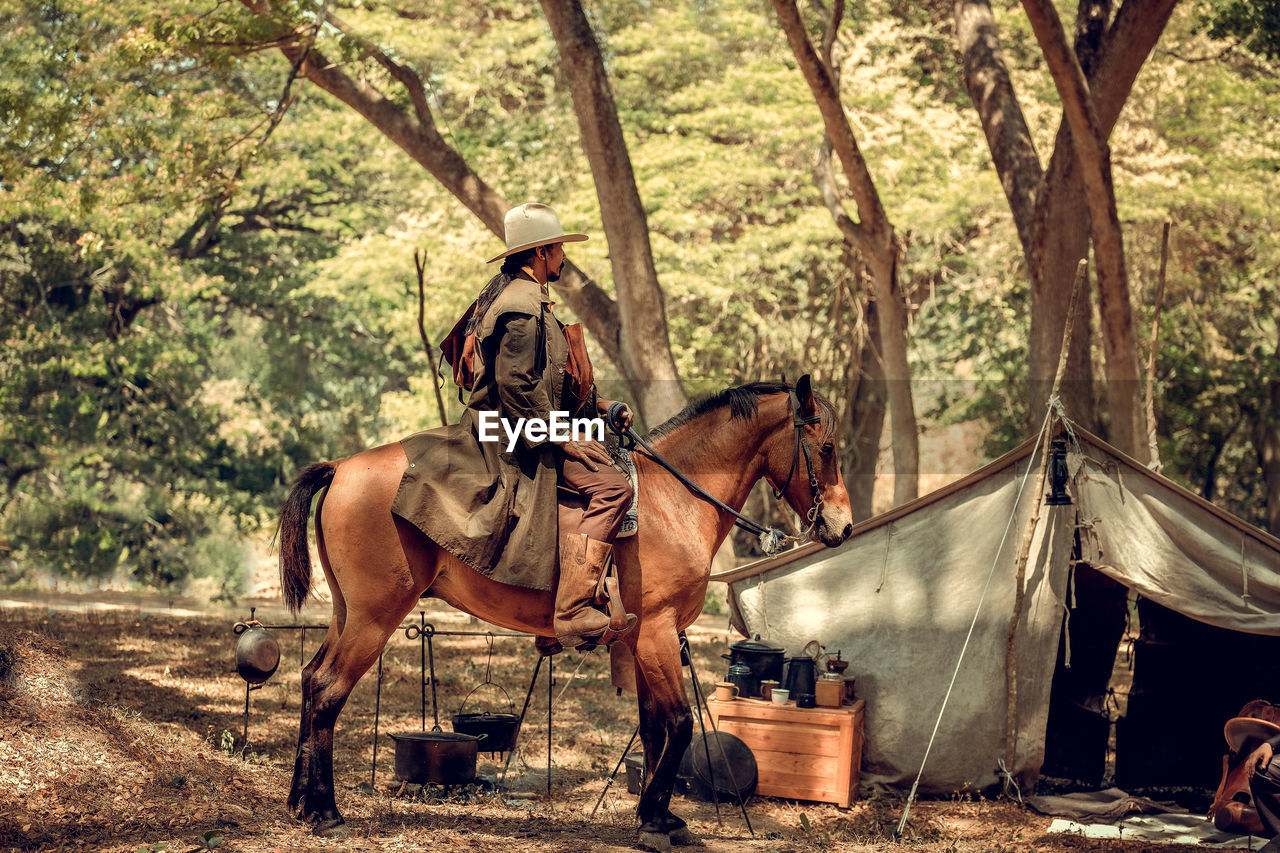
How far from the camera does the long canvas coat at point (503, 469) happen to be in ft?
16.5

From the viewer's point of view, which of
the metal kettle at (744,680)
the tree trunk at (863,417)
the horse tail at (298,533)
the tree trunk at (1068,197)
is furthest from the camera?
the tree trunk at (863,417)

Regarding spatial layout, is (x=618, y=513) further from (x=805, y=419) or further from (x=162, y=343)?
(x=162, y=343)

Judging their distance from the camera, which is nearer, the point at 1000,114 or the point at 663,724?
the point at 663,724

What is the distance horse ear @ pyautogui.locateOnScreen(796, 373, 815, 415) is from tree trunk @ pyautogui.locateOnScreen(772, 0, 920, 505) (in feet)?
18.5

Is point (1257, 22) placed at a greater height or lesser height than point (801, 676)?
greater

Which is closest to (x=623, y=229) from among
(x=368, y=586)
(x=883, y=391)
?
(x=368, y=586)

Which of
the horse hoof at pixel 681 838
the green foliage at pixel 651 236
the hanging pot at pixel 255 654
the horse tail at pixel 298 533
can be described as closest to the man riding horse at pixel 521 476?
the horse tail at pixel 298 533

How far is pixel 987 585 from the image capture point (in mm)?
6668

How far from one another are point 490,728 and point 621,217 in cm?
557

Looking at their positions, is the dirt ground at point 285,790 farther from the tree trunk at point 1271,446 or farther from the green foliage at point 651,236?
the tree trunk at point 1271,446

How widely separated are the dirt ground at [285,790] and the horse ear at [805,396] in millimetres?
2025

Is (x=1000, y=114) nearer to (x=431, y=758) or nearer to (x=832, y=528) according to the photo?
(x=832, y=528)

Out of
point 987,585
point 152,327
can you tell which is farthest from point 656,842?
point 152,327

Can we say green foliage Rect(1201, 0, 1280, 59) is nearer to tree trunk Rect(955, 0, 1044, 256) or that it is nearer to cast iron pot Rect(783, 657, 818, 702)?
tree trunk Rect(955, 0, 1044, 256)
